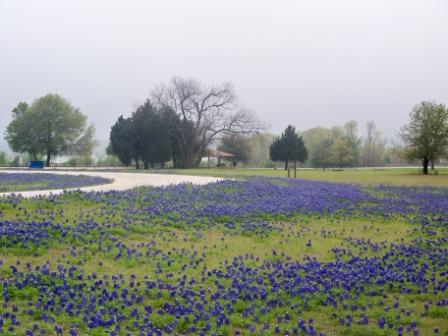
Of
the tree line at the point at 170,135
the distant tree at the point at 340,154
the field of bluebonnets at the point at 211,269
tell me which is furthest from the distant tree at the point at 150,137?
the field of bluebonnets at the point at 211,269

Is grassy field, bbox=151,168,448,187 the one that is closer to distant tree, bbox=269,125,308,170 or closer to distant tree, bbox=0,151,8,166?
distant tree, bbox=269,125,308,170

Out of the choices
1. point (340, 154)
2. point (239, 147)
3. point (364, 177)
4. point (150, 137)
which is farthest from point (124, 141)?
point (340, 154)

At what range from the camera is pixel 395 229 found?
1528cm

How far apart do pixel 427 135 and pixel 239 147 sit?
124 feet

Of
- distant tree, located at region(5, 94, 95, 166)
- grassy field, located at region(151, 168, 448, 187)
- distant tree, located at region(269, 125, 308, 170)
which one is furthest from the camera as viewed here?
distant tree, located at region(269, 125, 308, 170)

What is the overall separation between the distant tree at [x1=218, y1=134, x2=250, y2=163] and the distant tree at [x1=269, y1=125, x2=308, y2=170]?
5.55 m

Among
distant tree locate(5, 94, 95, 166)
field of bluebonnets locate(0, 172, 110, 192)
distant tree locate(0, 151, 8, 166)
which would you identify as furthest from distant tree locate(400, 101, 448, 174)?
distant tree locate(0, 151, 8, 166)

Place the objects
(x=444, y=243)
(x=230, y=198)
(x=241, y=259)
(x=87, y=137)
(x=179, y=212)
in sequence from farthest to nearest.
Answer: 1. (x=87, y=137)
2. (x=230, y=198)
3. (x=179, y=212)
4. (x=444, y=243)
5. (x=241, y=259)

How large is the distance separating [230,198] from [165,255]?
8.54 metres

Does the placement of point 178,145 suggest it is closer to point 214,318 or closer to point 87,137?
point 87,137

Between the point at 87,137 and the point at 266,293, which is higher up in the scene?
the point at 87,137

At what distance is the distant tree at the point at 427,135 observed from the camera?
5688 centimetres

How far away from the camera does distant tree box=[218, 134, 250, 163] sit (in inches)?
3442

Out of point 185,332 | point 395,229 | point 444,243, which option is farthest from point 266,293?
point 395,229
